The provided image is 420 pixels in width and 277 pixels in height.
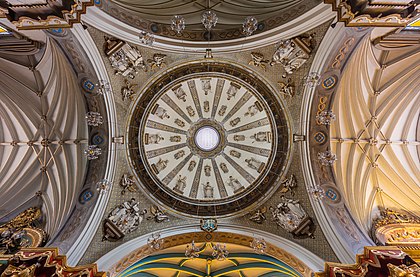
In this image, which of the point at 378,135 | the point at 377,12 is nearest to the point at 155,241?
the point at 377,12

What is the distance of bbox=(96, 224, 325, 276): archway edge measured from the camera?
383 inches

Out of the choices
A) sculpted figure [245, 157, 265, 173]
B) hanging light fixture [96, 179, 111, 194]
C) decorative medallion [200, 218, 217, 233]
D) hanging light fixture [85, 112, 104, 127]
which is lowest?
decorative medallion [200, 218, 217, 233]

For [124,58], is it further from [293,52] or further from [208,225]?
[208,225]

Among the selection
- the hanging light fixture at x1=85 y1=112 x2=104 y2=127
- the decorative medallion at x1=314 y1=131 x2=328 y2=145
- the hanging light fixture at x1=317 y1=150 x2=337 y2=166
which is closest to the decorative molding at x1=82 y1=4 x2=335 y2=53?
the hanging light fixture at x1=85 y1=112 x2=104 y2=127

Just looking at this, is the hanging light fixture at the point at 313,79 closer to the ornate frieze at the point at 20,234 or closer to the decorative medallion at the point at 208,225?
the decorative medallion at the point at 208,225

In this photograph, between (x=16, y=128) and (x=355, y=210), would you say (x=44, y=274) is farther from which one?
(x=355, y=210)

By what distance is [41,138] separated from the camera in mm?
12156

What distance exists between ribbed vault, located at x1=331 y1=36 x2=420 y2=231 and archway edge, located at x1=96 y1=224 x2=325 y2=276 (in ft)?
9.85

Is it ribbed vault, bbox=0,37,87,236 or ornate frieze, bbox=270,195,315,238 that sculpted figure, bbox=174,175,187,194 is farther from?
ornate frieze, bbox=270,195,315,238

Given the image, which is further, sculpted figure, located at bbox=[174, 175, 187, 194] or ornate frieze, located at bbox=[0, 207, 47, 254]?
sculpted figure, located at bbox=[174, 175, 187, 194]

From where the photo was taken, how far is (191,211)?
12242mm

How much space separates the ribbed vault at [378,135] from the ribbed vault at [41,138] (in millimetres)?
12149

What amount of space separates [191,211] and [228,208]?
6.08 ft

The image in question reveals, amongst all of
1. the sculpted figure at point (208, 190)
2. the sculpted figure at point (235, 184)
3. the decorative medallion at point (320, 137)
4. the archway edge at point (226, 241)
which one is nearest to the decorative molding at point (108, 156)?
the archway edge at point (226, 241)
